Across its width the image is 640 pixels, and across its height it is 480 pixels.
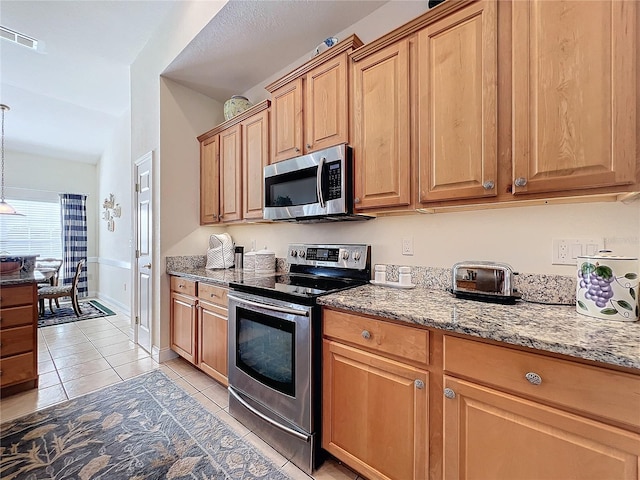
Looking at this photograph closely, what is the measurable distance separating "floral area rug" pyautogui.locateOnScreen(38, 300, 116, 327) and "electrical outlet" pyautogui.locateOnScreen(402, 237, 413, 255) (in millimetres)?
5027

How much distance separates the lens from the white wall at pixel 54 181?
5.05 metres

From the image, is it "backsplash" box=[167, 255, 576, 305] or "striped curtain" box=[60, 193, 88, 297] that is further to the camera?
"striped curtain" box=[60, 193, 88, 297]

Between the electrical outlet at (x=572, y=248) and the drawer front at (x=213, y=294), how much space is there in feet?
6.60

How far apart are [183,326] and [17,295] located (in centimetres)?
126

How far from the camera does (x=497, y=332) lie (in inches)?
35.7

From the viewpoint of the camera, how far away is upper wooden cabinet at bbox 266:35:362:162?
5.73 ft

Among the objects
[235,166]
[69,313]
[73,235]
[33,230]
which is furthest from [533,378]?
[33,230]

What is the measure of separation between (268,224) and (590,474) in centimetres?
249

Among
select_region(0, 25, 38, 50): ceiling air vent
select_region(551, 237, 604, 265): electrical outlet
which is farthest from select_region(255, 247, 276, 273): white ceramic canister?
select_region(0, 25, 38, 50): ceiling air vent

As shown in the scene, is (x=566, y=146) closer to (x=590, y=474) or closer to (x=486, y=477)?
(x=590, y=474)

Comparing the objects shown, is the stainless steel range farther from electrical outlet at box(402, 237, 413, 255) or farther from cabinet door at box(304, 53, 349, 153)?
cabinet door at box(304, 53, 349, 153)

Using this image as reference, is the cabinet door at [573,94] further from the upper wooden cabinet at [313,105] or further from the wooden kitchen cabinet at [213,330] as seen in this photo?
the wooden kitchen cabinet at [213,330]

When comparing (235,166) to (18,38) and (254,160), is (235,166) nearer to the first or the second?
(254,160)

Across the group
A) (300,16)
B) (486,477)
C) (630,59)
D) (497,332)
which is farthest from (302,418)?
(300,16)
